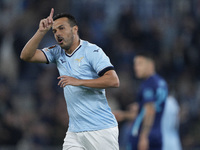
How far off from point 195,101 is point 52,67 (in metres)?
3.49

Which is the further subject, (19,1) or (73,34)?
(19,1)

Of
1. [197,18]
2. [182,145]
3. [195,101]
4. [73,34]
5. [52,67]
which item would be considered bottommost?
[182,145]

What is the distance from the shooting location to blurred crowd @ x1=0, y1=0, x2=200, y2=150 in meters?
10.6

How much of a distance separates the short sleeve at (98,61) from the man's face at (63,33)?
0.88 feet

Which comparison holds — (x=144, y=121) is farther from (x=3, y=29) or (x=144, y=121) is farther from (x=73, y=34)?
(x=3, y=29)

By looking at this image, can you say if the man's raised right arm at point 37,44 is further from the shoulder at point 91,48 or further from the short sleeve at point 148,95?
the short sleeve at point 148,95

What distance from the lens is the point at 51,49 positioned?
571 centimetres

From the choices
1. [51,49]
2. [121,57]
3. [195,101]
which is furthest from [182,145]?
[51,49]

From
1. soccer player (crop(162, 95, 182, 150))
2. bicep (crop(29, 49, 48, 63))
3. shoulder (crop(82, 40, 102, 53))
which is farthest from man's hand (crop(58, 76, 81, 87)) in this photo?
soccer player (crop(162, 95, 182, 150))

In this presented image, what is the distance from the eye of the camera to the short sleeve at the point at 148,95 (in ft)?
23.3

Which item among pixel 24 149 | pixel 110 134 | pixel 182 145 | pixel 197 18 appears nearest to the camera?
pixel 110 134

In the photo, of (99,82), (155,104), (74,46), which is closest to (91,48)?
(74,46)

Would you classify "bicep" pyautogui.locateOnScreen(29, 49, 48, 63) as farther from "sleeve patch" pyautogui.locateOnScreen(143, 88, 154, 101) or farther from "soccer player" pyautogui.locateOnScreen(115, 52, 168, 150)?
"sleeve patch" pyautogui.locateOnScreen(143, 88, 154, 101)

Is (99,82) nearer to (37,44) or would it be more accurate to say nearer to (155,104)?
(37,44)
